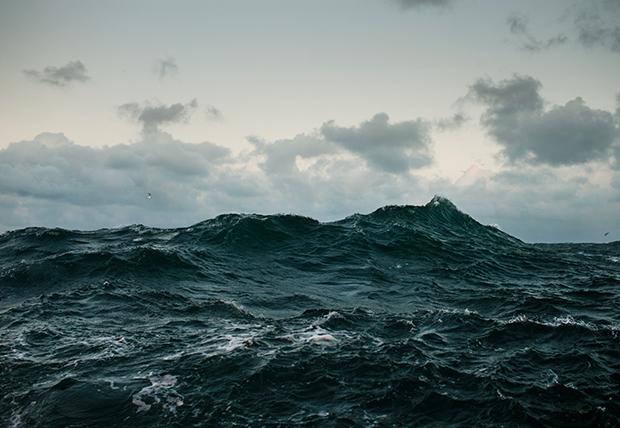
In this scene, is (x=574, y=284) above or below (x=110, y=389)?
above

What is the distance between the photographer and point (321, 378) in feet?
50.3

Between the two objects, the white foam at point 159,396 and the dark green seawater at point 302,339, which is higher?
the dark green seawater at point 302,339

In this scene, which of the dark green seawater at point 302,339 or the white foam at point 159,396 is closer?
the dark green seawater at point 302,339

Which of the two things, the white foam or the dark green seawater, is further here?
the white foam

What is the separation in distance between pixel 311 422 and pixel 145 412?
4.93 metres

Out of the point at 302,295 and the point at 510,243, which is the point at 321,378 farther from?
the point at 510,243

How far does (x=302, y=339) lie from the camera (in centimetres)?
1872

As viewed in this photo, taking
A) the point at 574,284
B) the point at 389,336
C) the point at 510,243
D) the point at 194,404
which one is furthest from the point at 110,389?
the point at 510,243

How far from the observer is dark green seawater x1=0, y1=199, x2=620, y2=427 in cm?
1352

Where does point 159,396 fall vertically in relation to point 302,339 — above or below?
below

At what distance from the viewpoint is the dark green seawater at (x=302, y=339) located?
13516mm

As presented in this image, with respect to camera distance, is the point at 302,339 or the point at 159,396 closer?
the point at 159,396

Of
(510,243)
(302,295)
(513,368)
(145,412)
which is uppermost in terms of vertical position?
(510,243)

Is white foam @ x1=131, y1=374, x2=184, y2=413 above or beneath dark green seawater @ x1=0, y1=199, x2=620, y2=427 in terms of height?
beneath
